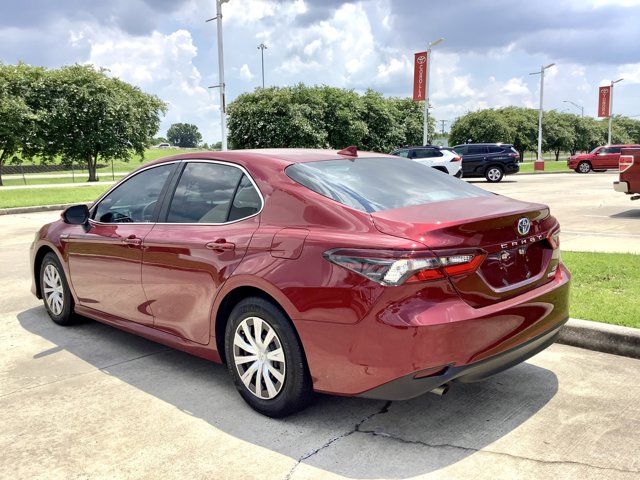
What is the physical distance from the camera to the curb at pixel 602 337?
14.4ft

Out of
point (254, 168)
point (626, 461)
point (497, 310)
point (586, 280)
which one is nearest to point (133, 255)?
point (254, 168)

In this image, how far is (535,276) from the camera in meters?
3.45

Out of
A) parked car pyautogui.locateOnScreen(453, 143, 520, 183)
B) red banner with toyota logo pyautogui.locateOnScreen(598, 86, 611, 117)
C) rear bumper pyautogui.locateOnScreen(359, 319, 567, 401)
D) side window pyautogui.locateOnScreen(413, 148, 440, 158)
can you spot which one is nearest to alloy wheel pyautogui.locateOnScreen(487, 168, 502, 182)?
parked car pyautogui.locateOnScreen(453, 143, 520, 183)

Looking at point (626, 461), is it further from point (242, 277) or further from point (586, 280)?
point (586, 280)

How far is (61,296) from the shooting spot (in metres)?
5.42

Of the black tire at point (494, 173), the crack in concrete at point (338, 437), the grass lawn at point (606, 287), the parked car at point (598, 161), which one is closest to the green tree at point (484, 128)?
the parked car at point (598, 161)

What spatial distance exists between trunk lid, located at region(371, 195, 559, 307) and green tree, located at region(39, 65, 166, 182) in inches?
1253

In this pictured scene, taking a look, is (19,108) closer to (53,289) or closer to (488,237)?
(53,289)

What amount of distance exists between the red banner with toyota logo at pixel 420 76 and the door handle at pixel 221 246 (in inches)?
1324

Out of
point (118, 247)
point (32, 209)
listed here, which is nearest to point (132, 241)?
point (118, 247)

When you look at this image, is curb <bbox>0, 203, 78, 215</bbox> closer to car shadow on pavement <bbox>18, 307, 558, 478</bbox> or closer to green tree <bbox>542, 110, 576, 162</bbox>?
car shadow on pavement <bbox>18, 307, 558, 478</bbox>

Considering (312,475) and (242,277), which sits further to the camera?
(242,277)

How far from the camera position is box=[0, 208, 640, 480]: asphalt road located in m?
2.97

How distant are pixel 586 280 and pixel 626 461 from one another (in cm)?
354
